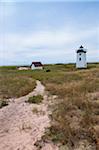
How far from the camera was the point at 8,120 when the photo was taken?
13.5 m

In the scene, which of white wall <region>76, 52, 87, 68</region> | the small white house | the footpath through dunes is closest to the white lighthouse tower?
white wall <region>76, 52, 87, 68</region>

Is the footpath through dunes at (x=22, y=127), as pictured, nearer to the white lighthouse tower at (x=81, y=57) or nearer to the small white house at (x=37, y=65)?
the white lighthouse tower at (x=81, y=57)

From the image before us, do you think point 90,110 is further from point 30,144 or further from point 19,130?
point 30,144

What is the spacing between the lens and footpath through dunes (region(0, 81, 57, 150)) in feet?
31.3

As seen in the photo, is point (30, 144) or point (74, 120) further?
point (74, 120)

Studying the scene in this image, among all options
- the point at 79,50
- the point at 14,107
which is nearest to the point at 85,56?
the point at 79,50

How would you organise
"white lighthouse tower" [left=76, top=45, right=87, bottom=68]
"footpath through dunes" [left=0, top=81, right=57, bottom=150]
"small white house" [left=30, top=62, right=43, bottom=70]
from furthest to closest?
"small white house" [left=30, top=62, right=43, bottom=70] → "white lighthouse tower" [left=76, top=45, right=87, bottom=68] → "footpath through dunes" [left=0, top=81, right=57, bottom=150]

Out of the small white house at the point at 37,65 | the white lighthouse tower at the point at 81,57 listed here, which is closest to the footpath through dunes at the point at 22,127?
the white lighthouse tower at the point at 81,57

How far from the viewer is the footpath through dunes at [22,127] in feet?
31.3

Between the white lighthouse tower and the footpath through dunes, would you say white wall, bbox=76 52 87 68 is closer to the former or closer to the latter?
the white lighthouse tower

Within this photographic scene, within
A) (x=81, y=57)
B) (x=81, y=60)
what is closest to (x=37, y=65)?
(x=81, y=60)

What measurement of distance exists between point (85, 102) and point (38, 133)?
5447 millimetres

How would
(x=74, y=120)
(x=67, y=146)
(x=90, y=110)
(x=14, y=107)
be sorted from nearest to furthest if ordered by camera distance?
1. (x=67, y=146)
2. (x=74, y=120)
3. (x=90, y=110)
4. (x=14, y=107)

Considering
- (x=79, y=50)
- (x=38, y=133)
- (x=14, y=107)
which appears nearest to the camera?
(x=38, y=133)
